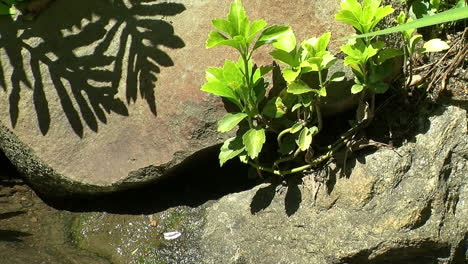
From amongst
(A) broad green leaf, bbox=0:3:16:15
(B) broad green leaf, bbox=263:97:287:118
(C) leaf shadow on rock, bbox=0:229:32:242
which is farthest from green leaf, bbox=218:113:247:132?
(A) broad green leaf, bbox=0:3:16:15

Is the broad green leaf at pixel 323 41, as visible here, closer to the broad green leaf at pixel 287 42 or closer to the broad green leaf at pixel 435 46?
the broad green leaf at pixel 287 42

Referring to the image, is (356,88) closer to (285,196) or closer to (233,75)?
(233,75)

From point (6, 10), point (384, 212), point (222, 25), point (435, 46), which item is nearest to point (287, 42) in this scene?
point (222, 25)

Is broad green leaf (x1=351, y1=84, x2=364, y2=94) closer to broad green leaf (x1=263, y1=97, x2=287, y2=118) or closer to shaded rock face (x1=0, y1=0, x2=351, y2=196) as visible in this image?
broad green leaf (x1=263, y1=97, x2=287, y2=118)

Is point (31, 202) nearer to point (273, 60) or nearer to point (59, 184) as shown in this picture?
point (59, 184)

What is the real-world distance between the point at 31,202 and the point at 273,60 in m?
1.56

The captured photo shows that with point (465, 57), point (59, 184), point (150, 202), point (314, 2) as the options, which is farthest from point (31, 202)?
point (465, 57)

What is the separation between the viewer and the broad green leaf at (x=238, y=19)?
247 cm

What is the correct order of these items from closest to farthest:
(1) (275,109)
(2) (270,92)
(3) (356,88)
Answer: (3) (356,88) → (1) (275,109) → (2) (270,92)

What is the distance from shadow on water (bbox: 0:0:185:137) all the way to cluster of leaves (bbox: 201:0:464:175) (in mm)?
473

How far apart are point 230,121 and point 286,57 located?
0.36 m

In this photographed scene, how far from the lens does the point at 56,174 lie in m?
3.06

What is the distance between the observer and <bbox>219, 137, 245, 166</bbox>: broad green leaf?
2.69m

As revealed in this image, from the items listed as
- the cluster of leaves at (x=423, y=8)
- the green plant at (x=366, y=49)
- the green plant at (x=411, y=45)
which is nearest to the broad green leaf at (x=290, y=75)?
the green plant at (x=366, y=49)
